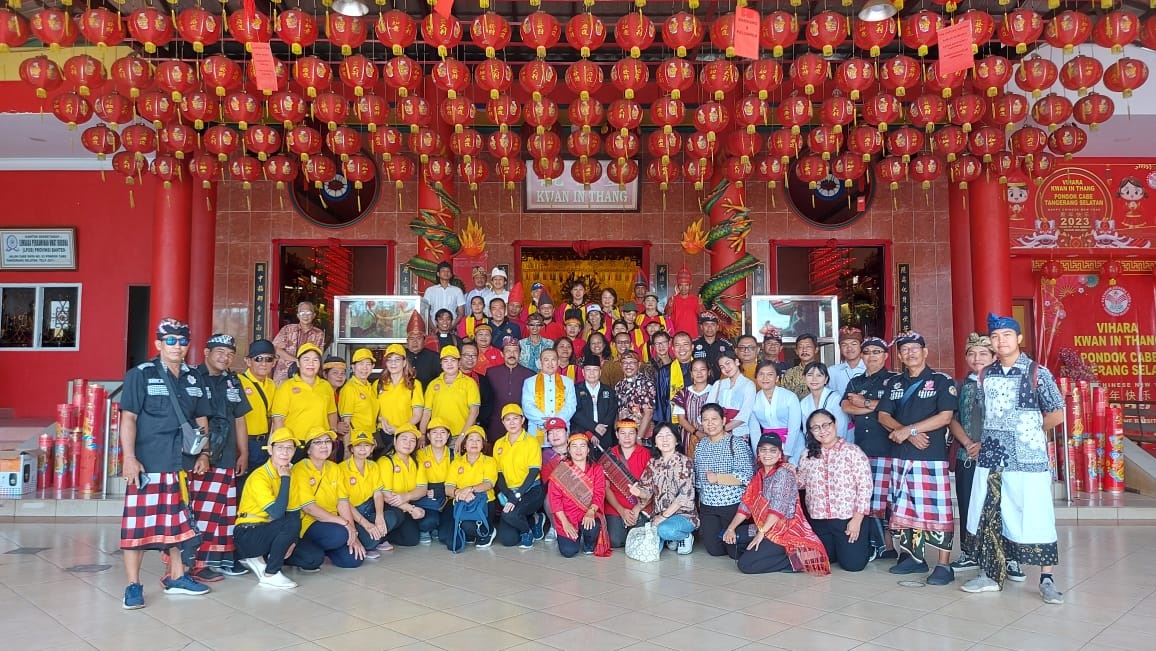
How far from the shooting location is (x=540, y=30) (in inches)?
251

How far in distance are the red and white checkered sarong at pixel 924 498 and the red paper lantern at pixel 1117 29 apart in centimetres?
426

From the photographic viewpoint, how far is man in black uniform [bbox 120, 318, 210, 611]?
13.2 feet

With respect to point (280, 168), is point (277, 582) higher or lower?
A: lower

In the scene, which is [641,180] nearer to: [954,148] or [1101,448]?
[954,148]

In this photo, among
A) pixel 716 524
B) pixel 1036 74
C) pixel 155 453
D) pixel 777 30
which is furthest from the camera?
pixel 1036 74

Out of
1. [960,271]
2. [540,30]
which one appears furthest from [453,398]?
[960,271]

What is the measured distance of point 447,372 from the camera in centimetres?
591

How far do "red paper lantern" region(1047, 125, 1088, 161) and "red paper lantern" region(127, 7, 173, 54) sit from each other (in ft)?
27.7

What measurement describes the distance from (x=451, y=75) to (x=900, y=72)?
13.3 feet

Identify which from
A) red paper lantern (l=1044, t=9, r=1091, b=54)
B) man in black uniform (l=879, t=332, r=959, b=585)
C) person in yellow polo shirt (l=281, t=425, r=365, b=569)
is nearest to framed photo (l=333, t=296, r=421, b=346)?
person in yellow polo shirt (l=281, t=425, r=365, b=569)

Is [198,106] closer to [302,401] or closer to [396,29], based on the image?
[396,29]

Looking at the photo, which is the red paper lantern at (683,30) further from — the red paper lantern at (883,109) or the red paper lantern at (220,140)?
the red paper lantern at (220,140)

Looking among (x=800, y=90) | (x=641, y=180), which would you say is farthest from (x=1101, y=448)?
(x=641, y=180)

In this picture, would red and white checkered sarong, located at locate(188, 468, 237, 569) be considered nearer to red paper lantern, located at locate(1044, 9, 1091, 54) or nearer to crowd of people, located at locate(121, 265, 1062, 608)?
crowd of people, located at locate(121, 265, 1062, 608)
